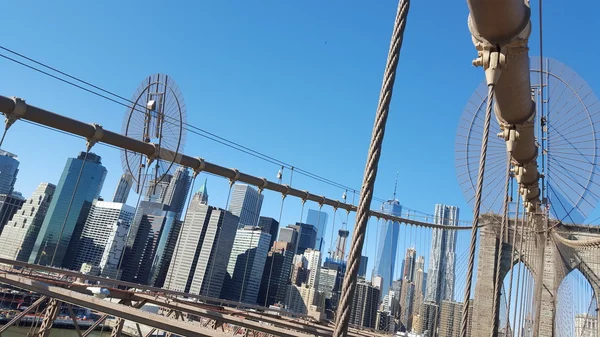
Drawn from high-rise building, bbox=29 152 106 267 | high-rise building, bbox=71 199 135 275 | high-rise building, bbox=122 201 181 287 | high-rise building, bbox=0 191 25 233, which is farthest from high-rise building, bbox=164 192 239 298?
high-rise building, bbox=0 191 25 233

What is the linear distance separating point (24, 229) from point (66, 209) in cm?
1091

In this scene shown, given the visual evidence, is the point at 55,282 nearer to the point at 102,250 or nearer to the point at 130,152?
the point at 130,152

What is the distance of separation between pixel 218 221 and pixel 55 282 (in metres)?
82.0

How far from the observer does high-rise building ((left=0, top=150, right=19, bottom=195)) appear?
13232 cm

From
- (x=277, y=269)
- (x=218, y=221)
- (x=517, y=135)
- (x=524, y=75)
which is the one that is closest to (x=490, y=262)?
(x=517, y=135)

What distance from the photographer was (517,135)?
20.1 ft

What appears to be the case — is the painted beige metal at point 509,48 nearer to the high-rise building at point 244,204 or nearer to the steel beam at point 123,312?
the steel beam at point 123,312

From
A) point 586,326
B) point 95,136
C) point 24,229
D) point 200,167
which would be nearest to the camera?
point 95,136

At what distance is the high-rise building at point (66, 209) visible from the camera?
91.8 meters

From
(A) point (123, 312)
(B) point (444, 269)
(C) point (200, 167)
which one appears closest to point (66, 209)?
(B) point (444, 269)

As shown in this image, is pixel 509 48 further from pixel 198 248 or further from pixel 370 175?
pixel 198 248

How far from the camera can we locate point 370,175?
2.06 m

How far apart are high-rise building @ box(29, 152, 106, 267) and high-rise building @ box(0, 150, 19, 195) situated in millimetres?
24541

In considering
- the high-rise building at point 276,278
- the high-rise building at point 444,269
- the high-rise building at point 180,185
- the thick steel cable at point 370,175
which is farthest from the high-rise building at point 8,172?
the thick steel cable at point 370,175
